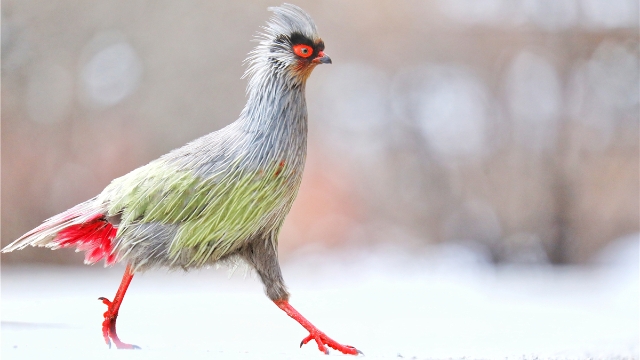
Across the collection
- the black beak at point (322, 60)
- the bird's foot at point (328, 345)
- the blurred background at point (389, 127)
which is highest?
the blurred background at point (389, 127)

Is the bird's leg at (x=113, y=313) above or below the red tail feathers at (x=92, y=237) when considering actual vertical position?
below

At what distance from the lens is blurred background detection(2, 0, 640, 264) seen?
297 centimetres

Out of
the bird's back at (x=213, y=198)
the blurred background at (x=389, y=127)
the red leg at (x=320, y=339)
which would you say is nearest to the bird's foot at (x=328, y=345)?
the red leg at (x=320, y=339)

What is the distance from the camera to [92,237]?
1327 millimetres

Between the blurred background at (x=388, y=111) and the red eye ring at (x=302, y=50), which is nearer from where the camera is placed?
the red eye ring at (x=302, y=50)

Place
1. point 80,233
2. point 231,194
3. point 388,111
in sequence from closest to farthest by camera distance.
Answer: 1. point 231,194
2. point 80,233
3. point 388,111

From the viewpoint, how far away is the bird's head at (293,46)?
4.08 feet

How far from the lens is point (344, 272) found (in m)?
3.07

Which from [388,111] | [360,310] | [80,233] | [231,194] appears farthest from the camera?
[388,111]

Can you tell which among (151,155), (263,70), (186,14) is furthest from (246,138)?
(186,14)

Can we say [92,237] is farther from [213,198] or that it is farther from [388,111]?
[388,111]

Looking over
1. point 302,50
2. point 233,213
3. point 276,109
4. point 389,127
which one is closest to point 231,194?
point 233,213

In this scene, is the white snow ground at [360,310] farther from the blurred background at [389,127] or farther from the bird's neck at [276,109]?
the bird's neck at [276,109]

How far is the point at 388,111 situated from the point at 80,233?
1983 mm
